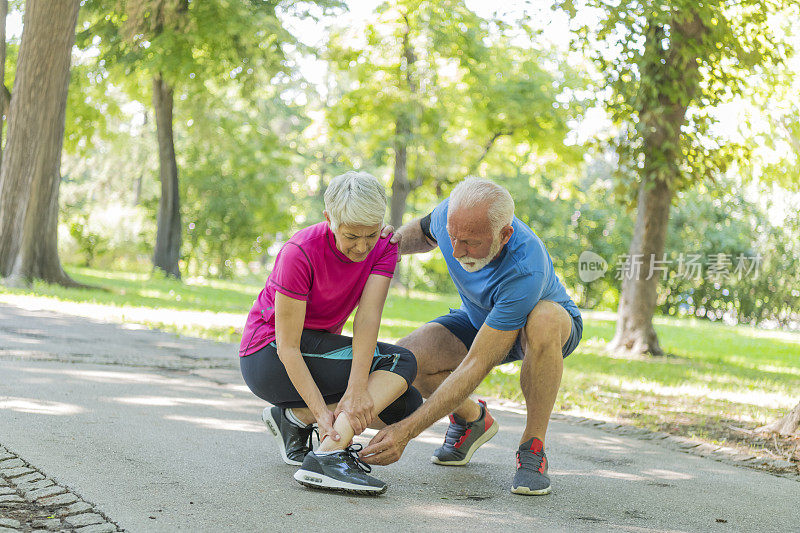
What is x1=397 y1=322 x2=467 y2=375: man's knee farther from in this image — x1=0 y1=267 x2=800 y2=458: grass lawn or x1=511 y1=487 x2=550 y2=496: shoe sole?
x1=0 y1=267 x2=800 y2=458: grass lawn

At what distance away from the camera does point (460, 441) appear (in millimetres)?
3998

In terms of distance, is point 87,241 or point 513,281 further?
point 87,241

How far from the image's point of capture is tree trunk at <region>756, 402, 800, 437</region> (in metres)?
5.39

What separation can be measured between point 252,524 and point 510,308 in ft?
4.40

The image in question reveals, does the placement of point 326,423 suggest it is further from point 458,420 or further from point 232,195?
point 232,195

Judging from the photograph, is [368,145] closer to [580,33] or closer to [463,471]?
[580,33]

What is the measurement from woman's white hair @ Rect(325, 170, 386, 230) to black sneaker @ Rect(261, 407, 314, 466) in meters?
0.98

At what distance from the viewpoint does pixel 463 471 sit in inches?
153

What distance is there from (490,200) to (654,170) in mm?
8329

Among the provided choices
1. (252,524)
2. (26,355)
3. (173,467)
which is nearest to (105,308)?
(26,355)

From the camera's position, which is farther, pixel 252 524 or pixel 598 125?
pixel 598 125

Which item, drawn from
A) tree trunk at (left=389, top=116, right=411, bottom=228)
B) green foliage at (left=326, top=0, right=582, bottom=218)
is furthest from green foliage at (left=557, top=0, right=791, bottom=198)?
tree trunk at (left=389, top=116, right=411, bottom=228)
